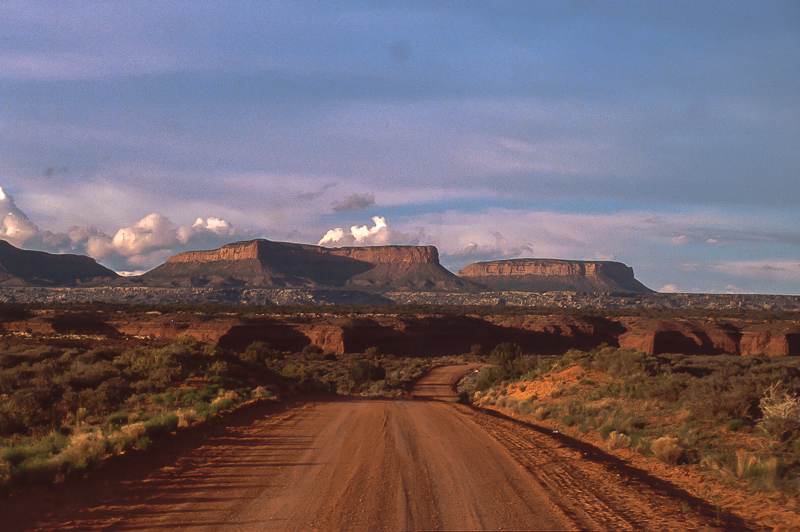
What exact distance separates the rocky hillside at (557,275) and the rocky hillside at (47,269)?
110466 millimetres

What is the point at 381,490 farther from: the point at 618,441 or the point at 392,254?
the point at 392,254

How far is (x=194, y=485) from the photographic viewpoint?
8.23 m

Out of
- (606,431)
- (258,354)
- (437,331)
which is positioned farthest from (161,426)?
(437,331)

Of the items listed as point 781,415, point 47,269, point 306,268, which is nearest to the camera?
point 781,415

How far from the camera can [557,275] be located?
6998 inches

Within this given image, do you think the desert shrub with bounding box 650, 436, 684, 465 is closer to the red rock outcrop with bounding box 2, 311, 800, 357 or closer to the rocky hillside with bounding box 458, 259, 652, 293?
the red rock outcrop with bounding box 2, 311, 800, 357

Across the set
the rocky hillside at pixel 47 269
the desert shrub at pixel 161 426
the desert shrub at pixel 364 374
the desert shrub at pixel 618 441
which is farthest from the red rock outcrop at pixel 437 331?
the rocky hillside at pixel 47 269

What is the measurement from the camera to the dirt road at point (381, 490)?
22.0 ft

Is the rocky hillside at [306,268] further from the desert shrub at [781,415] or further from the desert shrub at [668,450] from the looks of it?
the desert shrub at [781,415]

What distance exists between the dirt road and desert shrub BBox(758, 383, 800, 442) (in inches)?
111

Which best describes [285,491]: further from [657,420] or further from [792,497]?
[657,420]

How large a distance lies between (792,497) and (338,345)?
59032 millimetres

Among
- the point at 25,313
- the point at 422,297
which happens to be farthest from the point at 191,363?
the point at 422,297

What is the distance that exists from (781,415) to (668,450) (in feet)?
7.28
